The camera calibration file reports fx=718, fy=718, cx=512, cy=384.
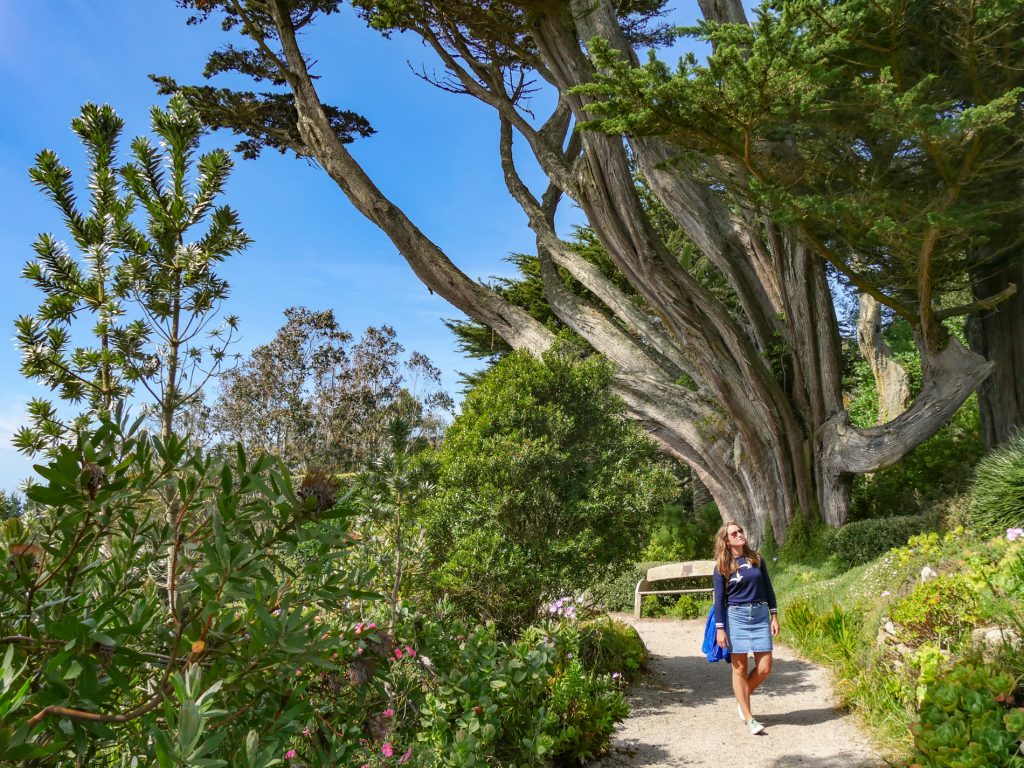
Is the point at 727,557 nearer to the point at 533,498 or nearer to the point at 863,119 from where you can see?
the point at 533,498

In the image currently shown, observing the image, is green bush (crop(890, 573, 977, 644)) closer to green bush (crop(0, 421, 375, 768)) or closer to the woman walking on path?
the woman walking on path

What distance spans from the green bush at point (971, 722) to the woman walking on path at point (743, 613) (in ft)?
4.05

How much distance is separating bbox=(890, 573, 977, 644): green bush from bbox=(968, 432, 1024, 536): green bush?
271 centimetres

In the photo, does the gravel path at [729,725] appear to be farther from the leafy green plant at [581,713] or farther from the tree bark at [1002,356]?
the tree bark at [1002,356]

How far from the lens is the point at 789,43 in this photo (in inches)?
246

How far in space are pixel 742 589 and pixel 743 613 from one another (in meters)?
0.16

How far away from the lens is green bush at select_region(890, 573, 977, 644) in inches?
182

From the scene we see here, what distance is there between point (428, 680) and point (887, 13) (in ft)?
24.5

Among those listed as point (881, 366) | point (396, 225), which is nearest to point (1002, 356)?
point (881, 366)

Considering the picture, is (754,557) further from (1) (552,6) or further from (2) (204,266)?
(1) (552,6)

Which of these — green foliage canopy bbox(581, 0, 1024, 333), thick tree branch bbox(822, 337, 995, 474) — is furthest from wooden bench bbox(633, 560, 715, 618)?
green foliage canopy bbox(581, 0, 1024, 333)

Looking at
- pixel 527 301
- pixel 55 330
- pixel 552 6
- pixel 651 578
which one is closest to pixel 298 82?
pixel 552 6

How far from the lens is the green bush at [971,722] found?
3189 millimetres

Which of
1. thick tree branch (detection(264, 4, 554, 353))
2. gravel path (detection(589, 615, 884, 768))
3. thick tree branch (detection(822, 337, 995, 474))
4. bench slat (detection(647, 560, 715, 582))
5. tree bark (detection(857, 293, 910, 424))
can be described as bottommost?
gravel path (detection(589, 615, 884, 768))
